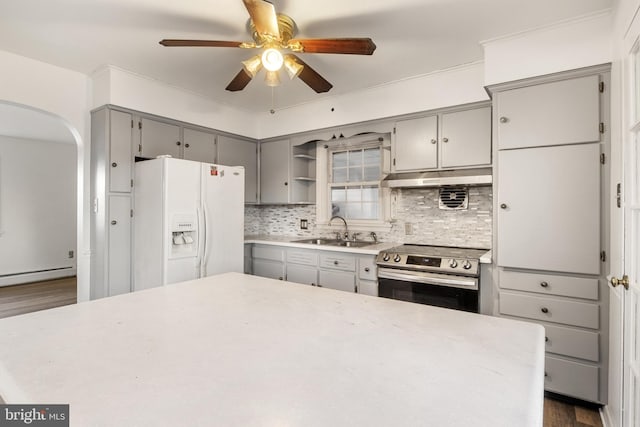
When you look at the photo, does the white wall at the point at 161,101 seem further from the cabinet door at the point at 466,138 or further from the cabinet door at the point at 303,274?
the cabinet door at the point at 466,138

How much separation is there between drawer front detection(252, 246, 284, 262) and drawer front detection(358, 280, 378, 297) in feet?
3.31

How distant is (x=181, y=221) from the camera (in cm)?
292

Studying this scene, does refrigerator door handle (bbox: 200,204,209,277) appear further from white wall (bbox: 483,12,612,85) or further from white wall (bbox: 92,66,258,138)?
white wall (bbox: 483,12,612,85)

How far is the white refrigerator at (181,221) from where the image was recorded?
2830 mm

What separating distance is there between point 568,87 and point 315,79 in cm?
170

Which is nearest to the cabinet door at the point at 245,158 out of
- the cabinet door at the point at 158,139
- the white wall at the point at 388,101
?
the white wall at the point at 388,101

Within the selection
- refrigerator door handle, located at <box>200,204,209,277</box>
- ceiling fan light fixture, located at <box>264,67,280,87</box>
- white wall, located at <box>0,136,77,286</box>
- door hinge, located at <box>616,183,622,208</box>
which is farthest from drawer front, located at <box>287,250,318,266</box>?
white wall, located at <box>0,136,77,286</box>

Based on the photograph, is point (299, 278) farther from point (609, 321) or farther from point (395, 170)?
point (609, 321)

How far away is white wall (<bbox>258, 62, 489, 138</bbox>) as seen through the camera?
2.84m

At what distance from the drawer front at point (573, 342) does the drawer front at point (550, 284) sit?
0.78 feet

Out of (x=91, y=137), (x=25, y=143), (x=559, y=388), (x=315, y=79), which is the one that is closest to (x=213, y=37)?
(x=315, y=79)

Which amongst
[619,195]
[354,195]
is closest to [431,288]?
[619,195]

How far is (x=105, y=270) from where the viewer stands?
292 centimetres

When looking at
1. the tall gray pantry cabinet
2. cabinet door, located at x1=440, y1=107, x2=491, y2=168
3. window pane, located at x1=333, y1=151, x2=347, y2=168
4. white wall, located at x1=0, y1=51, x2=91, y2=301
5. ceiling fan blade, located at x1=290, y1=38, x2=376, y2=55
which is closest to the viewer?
ceiling fan blade, located at x1=290, y1=38, x2=376, y2=55
